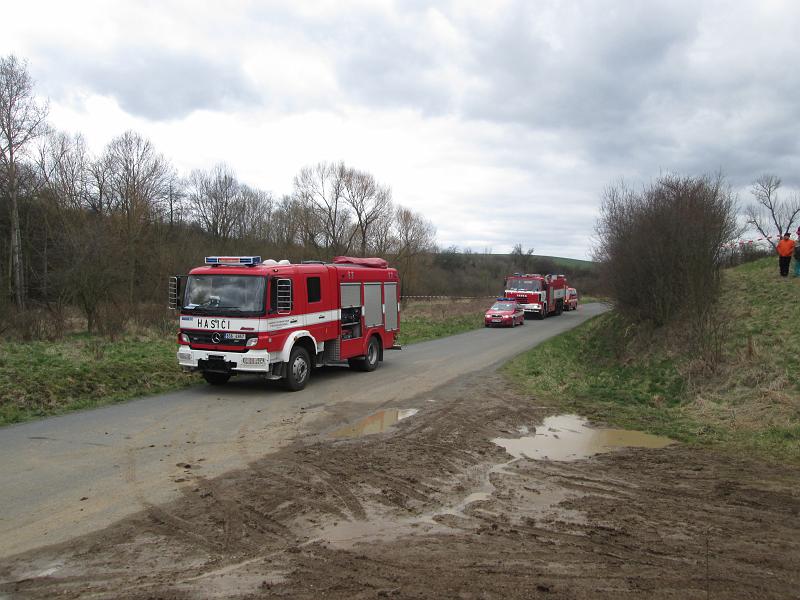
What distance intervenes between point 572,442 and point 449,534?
4119 mm

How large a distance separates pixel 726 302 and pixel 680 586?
18.7m

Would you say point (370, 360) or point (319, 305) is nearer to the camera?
point (319, 305)

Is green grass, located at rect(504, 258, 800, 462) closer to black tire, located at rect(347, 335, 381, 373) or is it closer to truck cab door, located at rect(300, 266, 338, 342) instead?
black tire, located at rect(347, 335, 381, 373)

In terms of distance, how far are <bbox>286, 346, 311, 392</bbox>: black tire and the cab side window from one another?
1152 millimetres

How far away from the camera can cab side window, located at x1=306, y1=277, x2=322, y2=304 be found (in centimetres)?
1329

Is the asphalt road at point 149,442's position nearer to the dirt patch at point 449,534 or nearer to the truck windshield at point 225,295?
the dirt patch at point 449,534

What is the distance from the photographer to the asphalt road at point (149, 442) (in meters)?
5.66

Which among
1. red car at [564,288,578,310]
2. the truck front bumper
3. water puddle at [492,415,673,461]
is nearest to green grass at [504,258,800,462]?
water puddle at [492,415,673,461]

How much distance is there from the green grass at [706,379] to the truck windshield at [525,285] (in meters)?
17.9

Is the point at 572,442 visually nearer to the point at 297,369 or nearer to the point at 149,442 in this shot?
the point at 149,442

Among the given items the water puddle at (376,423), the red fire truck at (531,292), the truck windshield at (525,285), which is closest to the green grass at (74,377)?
the water puddle at (376,423)

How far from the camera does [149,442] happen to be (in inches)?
324

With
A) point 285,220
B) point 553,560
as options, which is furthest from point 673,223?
point 285,220

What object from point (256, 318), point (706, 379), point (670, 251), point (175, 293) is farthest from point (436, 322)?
point (256, 318)
